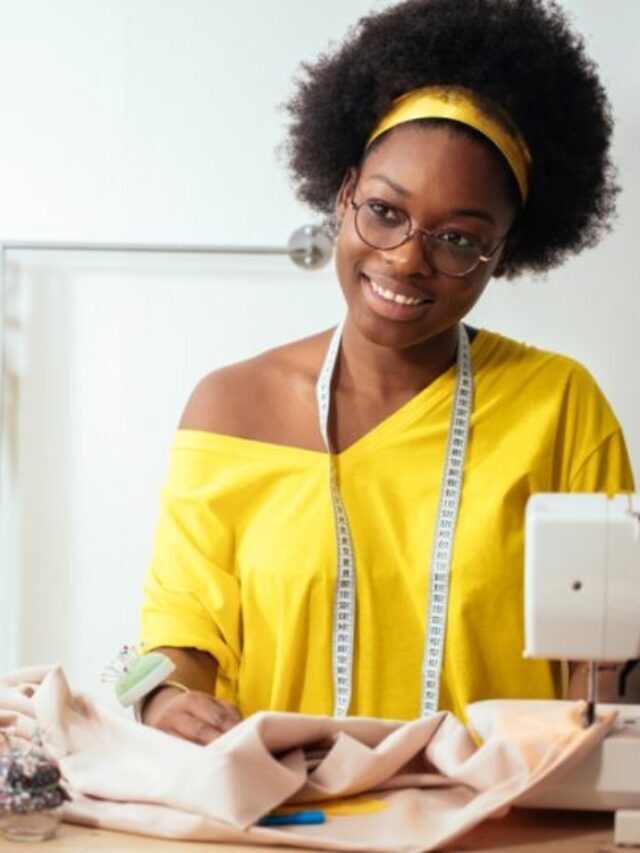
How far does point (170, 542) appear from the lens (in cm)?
257

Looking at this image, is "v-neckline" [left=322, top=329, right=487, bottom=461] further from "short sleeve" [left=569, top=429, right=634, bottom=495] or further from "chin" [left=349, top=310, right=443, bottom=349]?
"short sleeve" [left=569, top=429, right=634, bottom=495]

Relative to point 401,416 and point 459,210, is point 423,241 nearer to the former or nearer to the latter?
point 459,210

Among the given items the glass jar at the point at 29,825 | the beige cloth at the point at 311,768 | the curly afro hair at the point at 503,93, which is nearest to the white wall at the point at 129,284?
the curly afro hair at the point at 503,93

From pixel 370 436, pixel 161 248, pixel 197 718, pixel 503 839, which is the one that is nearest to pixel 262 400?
pixel 370 436

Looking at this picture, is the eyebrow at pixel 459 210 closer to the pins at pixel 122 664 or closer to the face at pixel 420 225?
the face at pixel 420 225

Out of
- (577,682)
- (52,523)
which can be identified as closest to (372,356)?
(577,682)

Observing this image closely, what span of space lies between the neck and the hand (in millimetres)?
673

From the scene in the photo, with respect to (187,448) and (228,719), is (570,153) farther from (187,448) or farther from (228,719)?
(228,719)

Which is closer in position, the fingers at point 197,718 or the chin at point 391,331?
the fingers at point 197,718

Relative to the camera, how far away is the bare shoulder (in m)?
2.65

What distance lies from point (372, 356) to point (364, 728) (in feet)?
2.69

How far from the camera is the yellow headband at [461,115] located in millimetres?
2465

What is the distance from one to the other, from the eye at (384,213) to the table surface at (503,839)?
0.88 meters

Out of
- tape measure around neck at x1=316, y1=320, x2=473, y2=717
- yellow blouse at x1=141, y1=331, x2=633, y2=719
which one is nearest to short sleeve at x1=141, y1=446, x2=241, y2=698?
yellow blouse at x1=141, y1=331, x2=633, y2=719
